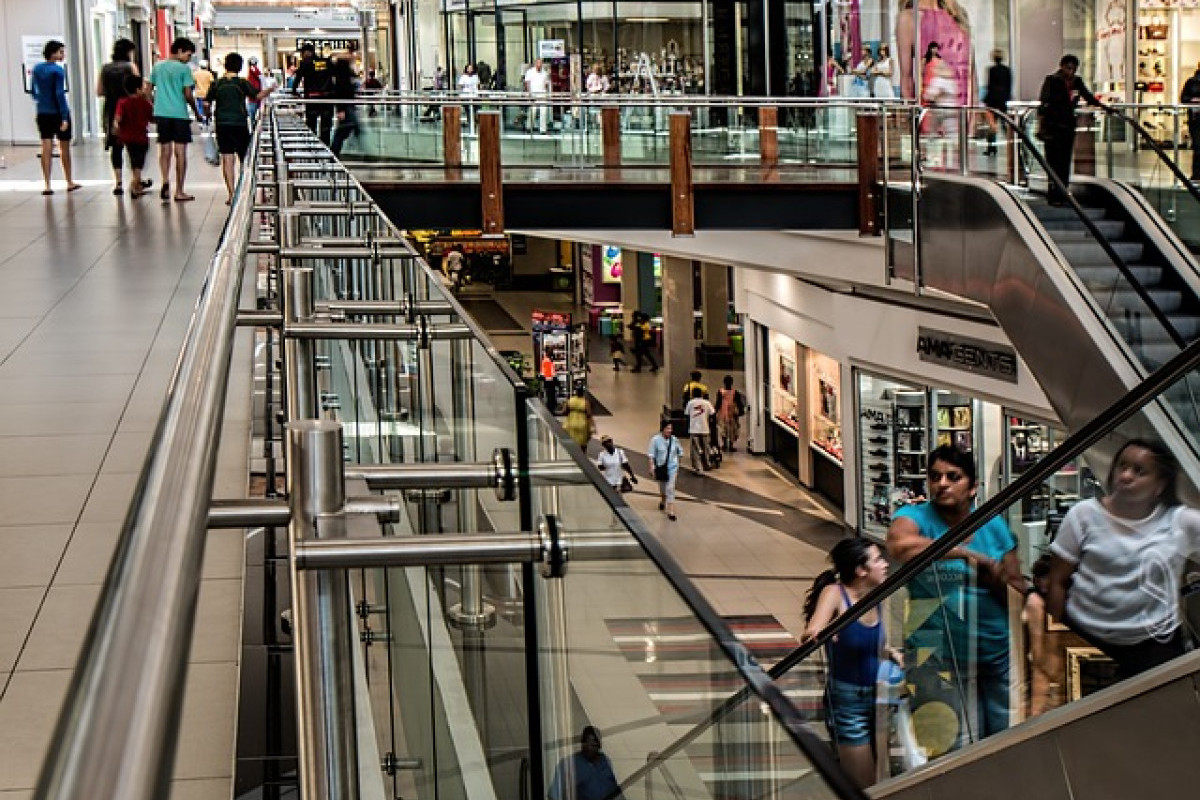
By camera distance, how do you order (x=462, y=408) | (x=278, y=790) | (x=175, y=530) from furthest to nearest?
(x=278, y=790), (x=462, y=408), (x=175, y=530)

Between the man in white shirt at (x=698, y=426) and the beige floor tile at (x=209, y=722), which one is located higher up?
the beige floor tile at (x=209, y=722)

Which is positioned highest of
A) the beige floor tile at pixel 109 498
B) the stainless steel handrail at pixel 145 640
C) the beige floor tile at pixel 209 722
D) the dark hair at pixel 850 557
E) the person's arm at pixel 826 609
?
the stainless steel handrail at pixel 145 640

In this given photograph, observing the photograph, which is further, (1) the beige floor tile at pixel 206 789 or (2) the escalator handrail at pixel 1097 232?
(2) the escalator handrail at pixel 1097 232

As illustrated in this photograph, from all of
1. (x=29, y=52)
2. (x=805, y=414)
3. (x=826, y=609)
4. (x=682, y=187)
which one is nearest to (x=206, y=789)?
(x=826, y=609)

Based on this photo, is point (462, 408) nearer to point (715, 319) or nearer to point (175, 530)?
point (175, 530)

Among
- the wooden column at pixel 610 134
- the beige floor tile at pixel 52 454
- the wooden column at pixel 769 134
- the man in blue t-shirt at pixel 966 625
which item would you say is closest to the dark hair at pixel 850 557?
the man in blue t-shirt at pixel 966 625

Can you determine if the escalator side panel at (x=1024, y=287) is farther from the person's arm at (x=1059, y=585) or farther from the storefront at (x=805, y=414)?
the storefront at (x=805, y=414)

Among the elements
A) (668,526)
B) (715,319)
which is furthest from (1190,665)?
(715,319)

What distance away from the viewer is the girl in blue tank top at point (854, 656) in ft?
21.9

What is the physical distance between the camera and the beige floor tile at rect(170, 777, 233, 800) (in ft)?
9.72

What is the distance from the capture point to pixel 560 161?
65.0ft

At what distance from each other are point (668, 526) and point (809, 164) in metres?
5.34

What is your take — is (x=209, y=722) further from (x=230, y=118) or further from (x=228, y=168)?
(x=230, y=118)

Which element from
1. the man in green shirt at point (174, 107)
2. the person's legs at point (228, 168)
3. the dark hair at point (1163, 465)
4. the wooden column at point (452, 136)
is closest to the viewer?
the dark hair at point (1163, 465)
